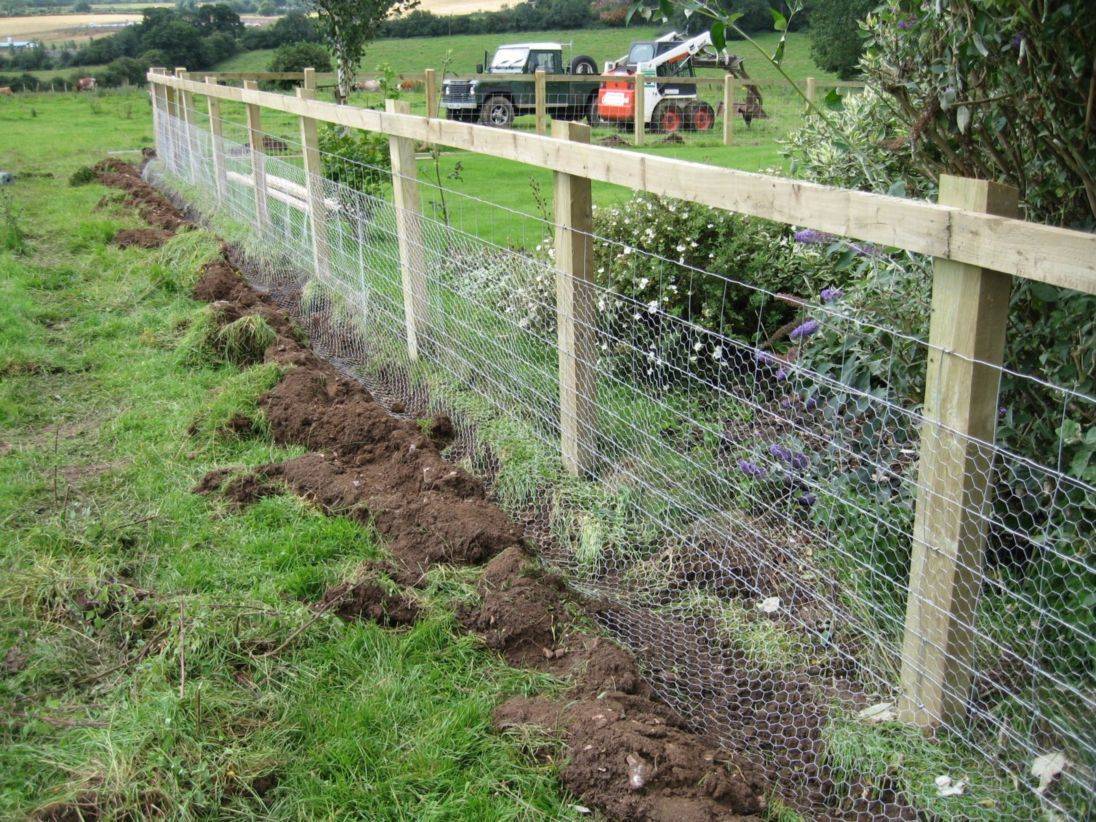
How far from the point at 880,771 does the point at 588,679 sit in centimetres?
87

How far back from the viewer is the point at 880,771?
277 cm

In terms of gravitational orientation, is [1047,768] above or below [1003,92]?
below

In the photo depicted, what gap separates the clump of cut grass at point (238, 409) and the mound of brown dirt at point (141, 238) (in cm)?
424

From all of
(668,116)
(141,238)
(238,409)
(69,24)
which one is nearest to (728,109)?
(668,116)

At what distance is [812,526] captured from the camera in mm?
3943

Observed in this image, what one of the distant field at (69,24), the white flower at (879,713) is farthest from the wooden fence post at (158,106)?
the distant field at (69,24)

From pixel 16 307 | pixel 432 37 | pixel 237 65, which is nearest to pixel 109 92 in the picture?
pixel 237 65

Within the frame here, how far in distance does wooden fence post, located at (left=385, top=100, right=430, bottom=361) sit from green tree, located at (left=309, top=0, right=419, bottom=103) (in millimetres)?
11582

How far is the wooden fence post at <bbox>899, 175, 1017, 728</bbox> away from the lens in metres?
2.50

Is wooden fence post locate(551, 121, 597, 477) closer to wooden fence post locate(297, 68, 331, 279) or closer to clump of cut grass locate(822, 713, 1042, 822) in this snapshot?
clump of cut grass locate(822, 713, 1042, 822)

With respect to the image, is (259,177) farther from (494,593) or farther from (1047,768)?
(1047,768)

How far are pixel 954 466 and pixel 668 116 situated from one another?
891 inches

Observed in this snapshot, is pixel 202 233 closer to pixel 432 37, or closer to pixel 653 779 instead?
pixel 653 779

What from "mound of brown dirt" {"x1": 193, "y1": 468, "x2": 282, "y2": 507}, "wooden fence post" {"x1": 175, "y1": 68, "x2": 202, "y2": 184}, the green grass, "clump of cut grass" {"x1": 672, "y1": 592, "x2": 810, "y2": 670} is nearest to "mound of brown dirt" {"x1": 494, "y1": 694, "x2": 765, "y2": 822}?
the green grass
